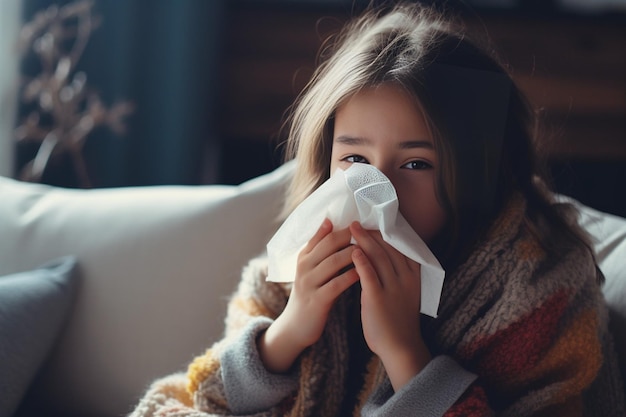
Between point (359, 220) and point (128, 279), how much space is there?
51 centimetres

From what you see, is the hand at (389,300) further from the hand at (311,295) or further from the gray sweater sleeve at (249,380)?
the gray sweater sleeve at (249,380)

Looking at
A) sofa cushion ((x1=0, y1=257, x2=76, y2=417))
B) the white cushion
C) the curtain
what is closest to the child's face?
the white cushion

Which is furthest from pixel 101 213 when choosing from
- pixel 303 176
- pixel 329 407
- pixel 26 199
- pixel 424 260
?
pixel 424 260

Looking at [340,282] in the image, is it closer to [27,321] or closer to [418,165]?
[418,165]

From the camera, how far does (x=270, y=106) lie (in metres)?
2.95

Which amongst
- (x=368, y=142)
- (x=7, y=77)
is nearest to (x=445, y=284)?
(x=368, y=142)

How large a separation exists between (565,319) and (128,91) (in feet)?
6.89

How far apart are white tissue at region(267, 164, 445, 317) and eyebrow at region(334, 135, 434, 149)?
0.04m

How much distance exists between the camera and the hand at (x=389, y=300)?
0.92m

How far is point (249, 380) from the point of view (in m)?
1.02

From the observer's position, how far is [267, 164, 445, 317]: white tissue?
0.89 meters

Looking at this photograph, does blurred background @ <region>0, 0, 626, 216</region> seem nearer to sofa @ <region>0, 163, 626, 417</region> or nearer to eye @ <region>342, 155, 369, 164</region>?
sofa @ <region>0, 163, 626, 417</region>

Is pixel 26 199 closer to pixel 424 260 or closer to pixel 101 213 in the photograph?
pixel 101 213

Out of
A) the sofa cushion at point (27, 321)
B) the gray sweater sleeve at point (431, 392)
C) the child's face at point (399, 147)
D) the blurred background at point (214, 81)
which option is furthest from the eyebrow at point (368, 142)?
the blurred background at point (214, 81)
